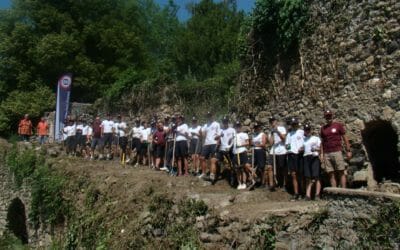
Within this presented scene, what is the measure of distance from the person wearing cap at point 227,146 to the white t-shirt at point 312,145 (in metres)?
2.23

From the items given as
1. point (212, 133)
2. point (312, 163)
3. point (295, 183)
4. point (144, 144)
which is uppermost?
point (212, 133)

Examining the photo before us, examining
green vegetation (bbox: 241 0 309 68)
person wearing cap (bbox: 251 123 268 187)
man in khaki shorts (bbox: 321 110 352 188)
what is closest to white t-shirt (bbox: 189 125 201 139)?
green vegetation (bbox: 241 0 309 68)

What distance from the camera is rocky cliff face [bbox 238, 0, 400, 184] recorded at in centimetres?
942

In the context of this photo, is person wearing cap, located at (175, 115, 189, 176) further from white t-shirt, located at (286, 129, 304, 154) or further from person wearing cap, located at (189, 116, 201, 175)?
white t-shirt, located at (286, 129, 304, 154)

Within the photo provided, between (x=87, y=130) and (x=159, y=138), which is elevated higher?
(x=87, y=130)

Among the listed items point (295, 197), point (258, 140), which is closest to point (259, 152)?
point (258, 140)

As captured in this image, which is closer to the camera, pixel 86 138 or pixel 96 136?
pixel 96 136

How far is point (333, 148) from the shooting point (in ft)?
30.7

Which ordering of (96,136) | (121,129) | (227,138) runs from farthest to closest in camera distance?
(96,136)
(121,129)
(227,138)

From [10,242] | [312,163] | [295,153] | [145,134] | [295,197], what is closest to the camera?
[312,163]

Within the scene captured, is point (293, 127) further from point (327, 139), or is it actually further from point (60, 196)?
point (60, 196)

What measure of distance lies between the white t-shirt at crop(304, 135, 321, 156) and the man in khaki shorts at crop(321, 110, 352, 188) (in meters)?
0.15

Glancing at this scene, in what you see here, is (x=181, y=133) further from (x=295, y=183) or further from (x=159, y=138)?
(x=295, y=183)

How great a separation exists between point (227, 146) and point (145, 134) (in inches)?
157
